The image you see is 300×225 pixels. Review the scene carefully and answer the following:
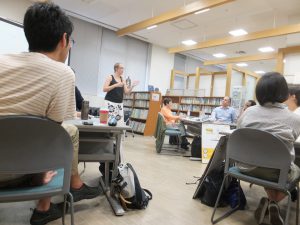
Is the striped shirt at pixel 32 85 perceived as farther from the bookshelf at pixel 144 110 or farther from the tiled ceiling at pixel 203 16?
the bookshelf at pixel 144 110

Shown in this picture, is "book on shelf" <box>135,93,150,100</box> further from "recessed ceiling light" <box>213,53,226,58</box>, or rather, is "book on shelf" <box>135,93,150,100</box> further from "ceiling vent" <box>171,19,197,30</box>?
"recessed ceiling light" <box>213,53,226,58</box>

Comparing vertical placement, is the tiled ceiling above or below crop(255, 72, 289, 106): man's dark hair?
above

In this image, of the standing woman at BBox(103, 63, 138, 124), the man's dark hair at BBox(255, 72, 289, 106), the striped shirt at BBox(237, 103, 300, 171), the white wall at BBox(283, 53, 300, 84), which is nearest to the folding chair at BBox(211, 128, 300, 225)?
the striped shirt at BBox(237, 103, 300, 171)

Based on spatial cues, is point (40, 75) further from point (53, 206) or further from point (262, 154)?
point (262, 154)

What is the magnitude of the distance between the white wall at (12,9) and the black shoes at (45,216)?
5621mm

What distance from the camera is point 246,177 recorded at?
5.87 ft

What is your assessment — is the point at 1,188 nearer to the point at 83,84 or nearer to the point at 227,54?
the point at 83,84

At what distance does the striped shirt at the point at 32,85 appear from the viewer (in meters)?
1.12

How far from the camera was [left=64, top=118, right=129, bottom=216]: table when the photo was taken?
6.43 feet

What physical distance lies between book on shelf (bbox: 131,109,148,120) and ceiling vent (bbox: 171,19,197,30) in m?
2.78

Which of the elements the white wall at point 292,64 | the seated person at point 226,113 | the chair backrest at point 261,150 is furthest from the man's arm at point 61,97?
the white wall at point 292,64

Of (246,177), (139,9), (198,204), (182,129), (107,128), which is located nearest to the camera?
(246,177)

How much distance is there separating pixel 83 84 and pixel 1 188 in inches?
277

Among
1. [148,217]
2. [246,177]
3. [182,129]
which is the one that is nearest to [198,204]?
[148,217]
